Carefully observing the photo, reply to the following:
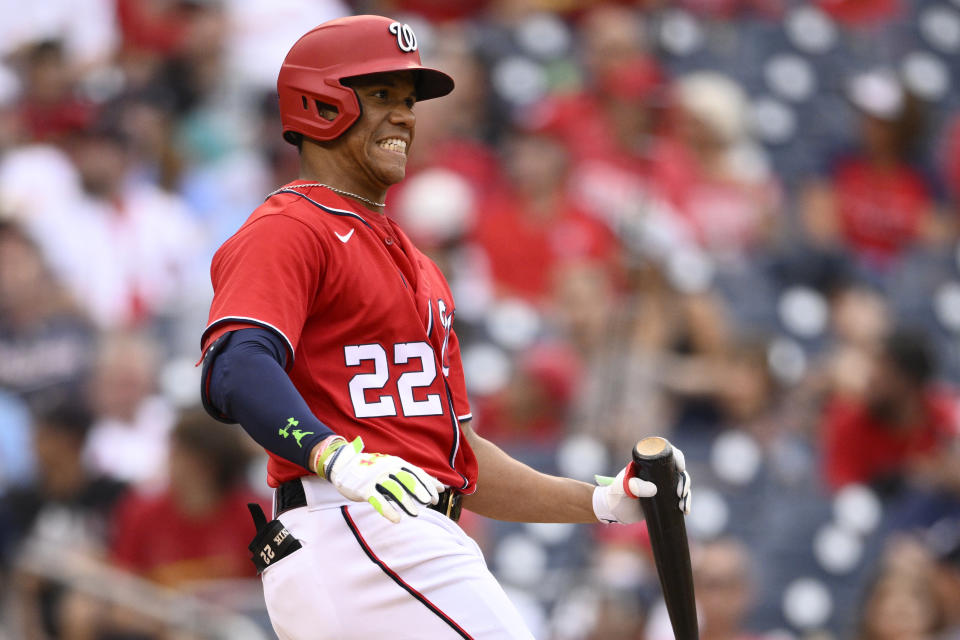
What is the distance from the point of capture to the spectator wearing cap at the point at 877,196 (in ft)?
28.6

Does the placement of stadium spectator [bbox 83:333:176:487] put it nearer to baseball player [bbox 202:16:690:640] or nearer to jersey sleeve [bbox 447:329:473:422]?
jersey sleeve [bbox 447:329:473:422]

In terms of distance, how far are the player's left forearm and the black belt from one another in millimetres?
241

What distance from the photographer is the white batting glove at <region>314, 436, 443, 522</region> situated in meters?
2.38

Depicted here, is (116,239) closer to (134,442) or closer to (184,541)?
(134,442)

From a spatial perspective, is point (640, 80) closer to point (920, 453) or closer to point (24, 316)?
point (920, 453)

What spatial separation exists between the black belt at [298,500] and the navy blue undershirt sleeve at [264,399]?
0.27m

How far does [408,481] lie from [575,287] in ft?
16.5

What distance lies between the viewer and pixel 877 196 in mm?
8781

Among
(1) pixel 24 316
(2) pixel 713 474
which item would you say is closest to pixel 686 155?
(2) pixel 713 474

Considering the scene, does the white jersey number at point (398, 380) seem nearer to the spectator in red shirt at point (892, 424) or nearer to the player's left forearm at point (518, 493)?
the player's left forearm at point (518, 493)

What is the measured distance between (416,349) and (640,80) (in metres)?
6.24

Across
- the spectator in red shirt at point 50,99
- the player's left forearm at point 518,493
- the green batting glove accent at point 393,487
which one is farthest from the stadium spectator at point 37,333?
the green batting glove accent at point 393,487

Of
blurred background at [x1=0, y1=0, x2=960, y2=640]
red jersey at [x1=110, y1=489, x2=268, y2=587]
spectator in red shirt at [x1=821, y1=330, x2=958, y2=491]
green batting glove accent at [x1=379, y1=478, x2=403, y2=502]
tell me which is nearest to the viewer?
green batting glove accent at [x1=379, y1=478, x2=403, y2=502]

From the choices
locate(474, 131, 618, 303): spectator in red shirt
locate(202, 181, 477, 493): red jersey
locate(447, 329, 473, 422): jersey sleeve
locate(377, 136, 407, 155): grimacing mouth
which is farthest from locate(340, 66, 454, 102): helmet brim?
locate(474, 131, 618, 303): spectator in red shirt
